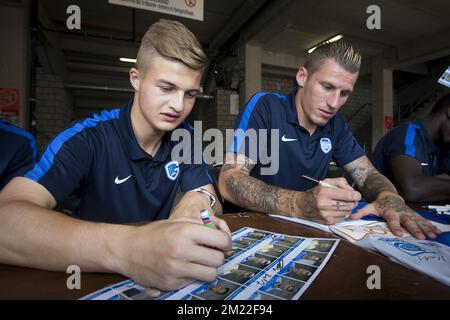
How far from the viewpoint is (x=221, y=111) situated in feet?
21.6

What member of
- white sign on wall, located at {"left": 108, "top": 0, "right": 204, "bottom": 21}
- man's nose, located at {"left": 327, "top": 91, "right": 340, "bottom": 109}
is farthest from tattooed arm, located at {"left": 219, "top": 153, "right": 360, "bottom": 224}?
white sign on wall, located at {"left": 108, "top": 0, "right": 204, "bottom": 21}

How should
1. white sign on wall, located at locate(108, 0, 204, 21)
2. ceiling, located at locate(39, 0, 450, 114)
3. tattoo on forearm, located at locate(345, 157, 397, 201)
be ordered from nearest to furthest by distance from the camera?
tattoo on forearm, located at locate(345, 157, 397, 201) < white sign on wall, located at locate(108, 0, 204, 21) < ceiling, located at locate(39, 0, 450, 114)

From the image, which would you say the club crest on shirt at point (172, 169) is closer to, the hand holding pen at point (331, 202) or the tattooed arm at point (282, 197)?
the tattooed arm at point (282, 197)

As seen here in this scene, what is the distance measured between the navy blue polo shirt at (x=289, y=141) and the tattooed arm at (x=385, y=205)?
95mm

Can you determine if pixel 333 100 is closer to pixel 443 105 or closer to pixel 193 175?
pixel 193 175

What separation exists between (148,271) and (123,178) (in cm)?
71

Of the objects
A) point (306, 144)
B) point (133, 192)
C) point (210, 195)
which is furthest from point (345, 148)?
point (133, 192)

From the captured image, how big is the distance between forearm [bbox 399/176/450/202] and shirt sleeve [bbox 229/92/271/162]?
39.0 inches

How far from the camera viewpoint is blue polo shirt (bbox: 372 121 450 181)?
6.12 ft

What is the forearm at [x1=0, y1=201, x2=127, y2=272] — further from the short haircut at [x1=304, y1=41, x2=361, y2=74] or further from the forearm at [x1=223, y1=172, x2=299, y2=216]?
the short haircut at [x1=304, y1=41, x2=361, y2=74]

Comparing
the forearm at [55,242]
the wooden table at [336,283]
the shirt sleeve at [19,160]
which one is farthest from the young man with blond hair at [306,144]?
the shirt sleeve at [19,160]
